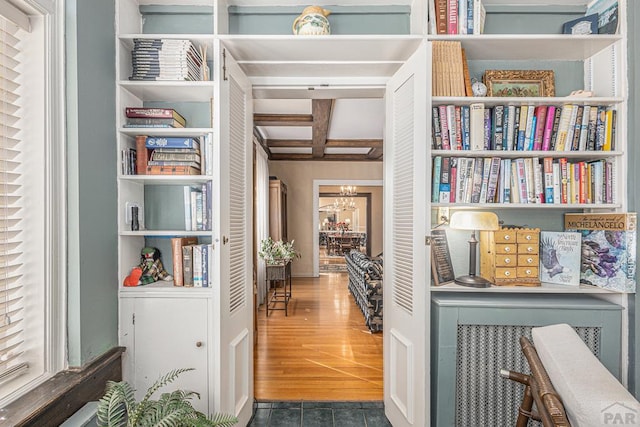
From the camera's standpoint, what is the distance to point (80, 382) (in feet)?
4.35

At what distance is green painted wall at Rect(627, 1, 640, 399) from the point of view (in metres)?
1.59

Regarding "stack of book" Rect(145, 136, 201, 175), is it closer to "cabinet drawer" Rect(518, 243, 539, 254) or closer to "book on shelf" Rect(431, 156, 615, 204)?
"book on shelf" Rect(431, 156, 615, 204)

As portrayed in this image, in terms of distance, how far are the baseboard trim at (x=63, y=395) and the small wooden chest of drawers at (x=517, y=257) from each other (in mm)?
2073

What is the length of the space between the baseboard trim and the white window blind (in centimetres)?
13

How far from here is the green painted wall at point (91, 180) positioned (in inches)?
54.7

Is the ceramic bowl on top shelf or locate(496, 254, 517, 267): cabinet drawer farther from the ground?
the ceramic bowl on top shelf

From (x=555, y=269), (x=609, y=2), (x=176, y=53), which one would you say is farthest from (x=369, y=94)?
(x=555, y=269)

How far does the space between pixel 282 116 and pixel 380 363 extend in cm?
318

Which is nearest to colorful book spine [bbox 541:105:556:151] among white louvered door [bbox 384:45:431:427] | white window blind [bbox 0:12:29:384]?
white louvered door [bbox 384:45:431:427]

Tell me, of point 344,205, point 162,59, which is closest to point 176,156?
point 162,59

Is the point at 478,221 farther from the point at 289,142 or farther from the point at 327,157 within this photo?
the point at 327,157

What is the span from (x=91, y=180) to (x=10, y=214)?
0.33m

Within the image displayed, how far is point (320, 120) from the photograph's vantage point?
4195mm

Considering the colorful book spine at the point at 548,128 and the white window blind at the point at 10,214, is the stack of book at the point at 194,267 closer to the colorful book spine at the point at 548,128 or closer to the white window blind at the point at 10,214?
the white window blind at the point at 10,214
